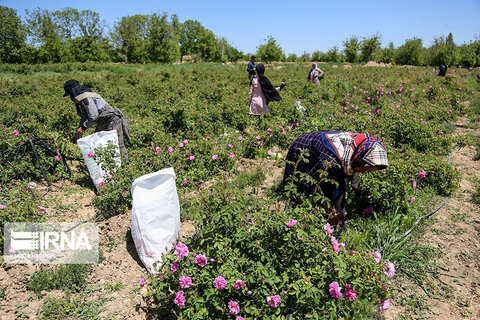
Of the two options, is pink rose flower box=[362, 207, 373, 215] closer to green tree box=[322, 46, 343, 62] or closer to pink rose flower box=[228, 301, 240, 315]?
pink rose flower box=[228, 301, 240, 315]

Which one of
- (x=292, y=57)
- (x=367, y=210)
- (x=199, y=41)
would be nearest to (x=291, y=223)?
(x=367, y=210)

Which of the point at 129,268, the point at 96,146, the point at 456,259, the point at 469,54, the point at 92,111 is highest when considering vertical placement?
the point at 469,54

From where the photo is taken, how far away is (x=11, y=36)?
4366cm

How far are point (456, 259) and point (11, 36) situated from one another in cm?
5748

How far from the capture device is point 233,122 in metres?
6.42

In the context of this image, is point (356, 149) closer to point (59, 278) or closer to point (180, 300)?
point (180, 300)

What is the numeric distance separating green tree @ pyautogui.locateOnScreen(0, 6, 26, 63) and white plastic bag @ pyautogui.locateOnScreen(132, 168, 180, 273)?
50.4 meters

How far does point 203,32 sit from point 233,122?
56.5 metres

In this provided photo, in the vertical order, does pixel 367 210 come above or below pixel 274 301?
below

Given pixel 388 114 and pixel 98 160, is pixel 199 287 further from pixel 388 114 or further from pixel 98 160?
pixel 388 114

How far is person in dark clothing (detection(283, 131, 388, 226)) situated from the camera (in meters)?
2.36

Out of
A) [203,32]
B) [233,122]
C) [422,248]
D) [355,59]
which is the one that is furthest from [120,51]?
[422,248]

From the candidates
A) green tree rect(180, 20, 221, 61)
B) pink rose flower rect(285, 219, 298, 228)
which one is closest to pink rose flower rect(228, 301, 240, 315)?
pink rose flower rect(285, 219, 298, 228)

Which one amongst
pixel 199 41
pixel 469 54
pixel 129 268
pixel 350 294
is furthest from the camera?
pixel 199 41
